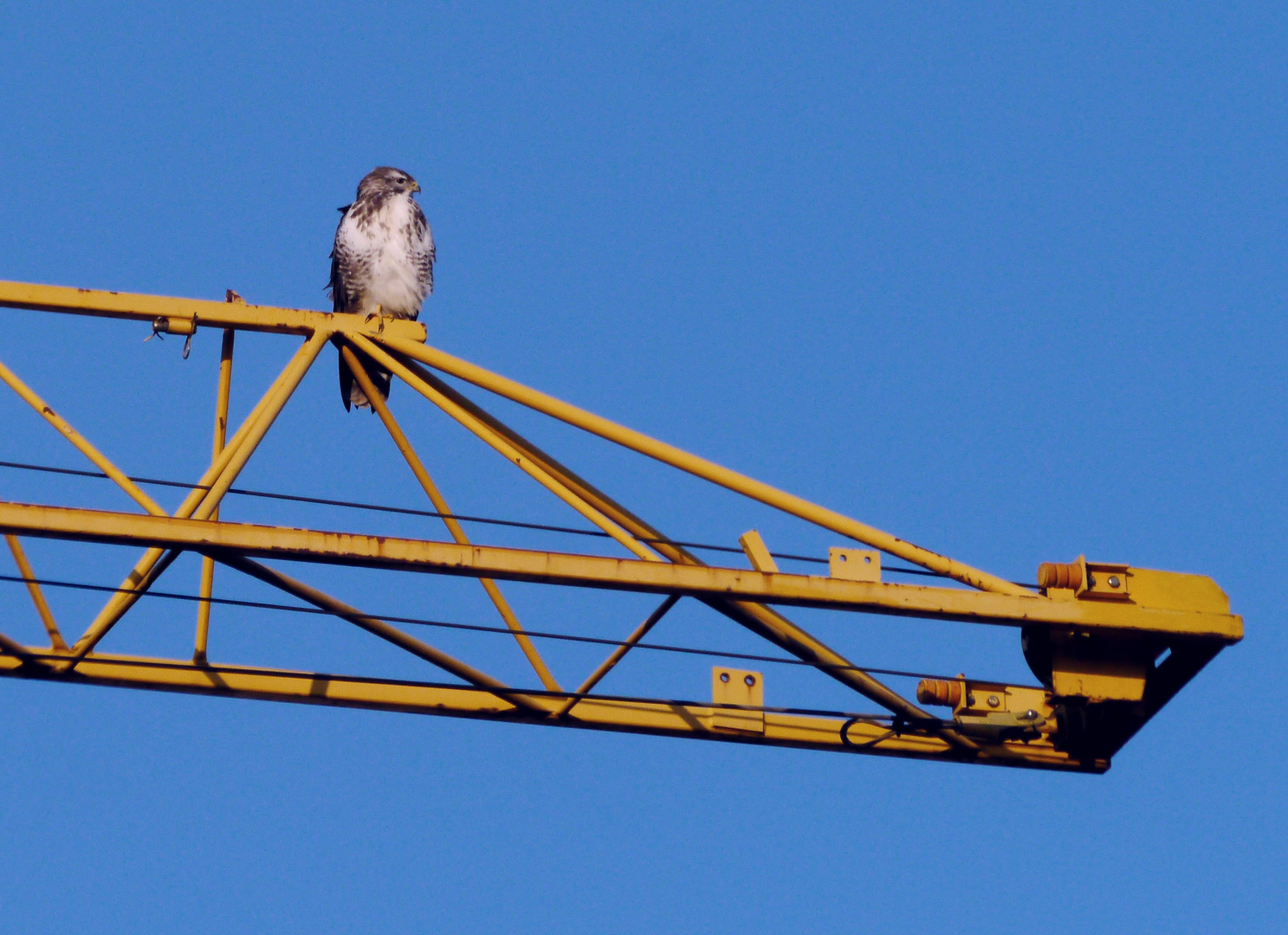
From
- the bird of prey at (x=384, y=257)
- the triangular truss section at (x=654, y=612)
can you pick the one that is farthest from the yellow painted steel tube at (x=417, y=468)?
the bird of prey at (x=384, y=257)

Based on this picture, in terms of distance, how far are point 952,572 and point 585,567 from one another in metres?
2.28

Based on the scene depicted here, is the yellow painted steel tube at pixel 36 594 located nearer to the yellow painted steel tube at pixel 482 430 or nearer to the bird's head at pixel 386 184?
the yellow painted steel tube at pixel 482 430

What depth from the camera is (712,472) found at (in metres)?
11.4

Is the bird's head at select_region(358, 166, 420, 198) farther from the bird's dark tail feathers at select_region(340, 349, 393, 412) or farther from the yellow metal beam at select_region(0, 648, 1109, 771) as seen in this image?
the yellow metal beam at select_region(0, 648, 1109, 771)

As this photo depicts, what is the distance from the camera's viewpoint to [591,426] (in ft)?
37.5

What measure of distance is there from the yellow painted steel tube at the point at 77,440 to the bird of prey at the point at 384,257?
13.1ft

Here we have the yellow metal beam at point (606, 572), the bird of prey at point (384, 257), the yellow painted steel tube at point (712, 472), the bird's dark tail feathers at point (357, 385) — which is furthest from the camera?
the bird of prey at point (384, 257)

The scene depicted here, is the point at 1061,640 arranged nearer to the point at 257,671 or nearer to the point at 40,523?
the point at 257,671

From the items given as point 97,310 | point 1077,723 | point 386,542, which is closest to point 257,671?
point 386,542

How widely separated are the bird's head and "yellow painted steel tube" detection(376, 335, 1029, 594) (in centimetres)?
371

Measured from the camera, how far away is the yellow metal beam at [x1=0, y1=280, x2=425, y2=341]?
11484 millimetres

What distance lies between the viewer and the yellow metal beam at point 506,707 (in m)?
11.6

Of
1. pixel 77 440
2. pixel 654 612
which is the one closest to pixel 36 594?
pixel 77 440

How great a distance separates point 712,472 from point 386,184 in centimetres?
489
